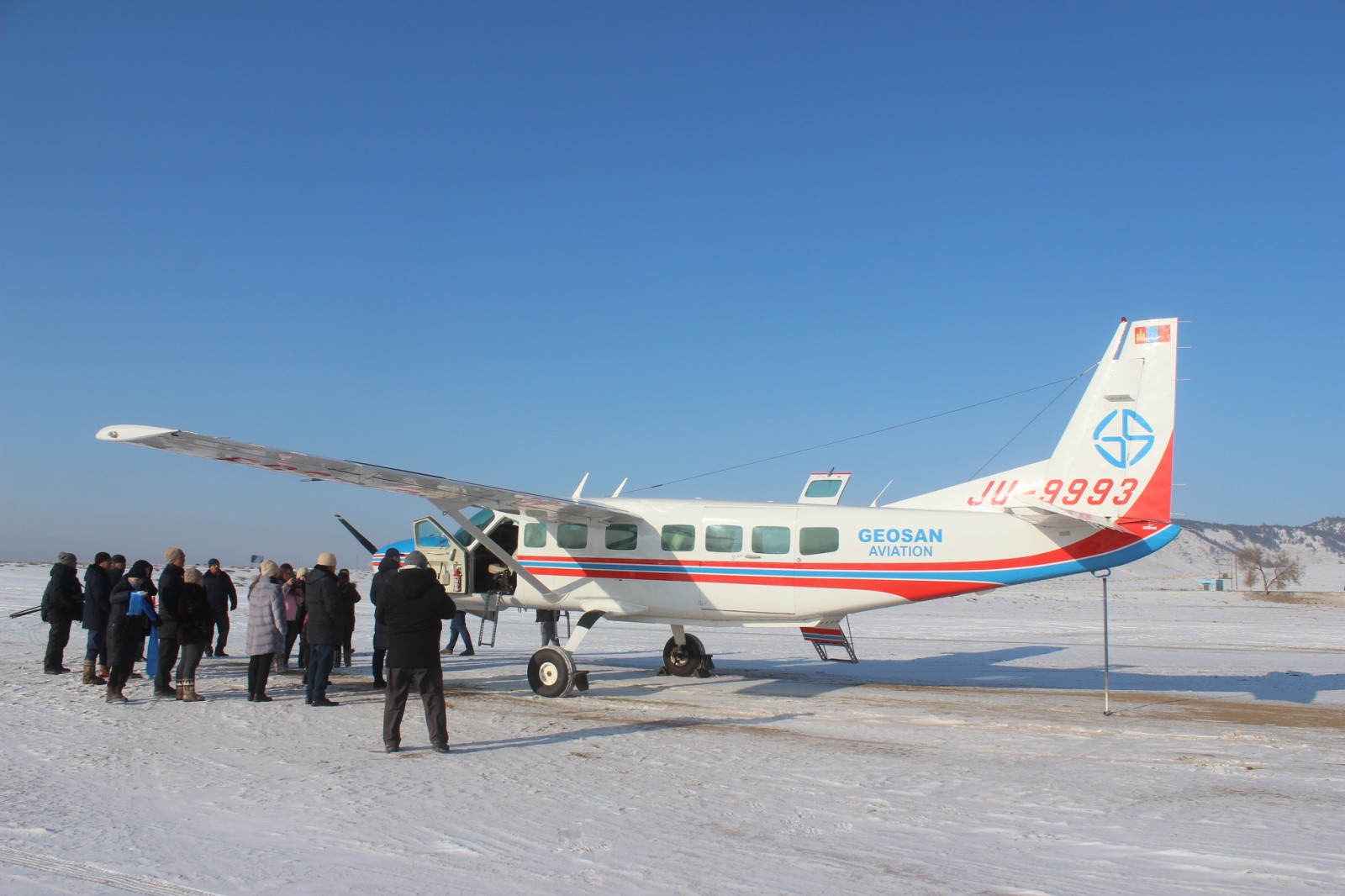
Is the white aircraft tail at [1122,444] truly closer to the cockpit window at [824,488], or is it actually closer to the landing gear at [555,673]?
the cockpit window at [824,488]

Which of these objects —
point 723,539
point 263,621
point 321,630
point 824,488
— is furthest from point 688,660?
point 263,621

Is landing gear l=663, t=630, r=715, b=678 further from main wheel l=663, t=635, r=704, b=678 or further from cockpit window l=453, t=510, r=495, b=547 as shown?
cockpit window l=453, t=510, r=495, b=547

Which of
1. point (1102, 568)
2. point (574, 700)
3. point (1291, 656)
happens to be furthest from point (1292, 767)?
point (1291, 656)

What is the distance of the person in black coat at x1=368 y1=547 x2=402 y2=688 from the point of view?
1245cm

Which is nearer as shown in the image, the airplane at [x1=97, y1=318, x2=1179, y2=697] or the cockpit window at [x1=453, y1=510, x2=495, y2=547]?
the airplane at [x1=97, y1=318, x2=1179, y2=697]

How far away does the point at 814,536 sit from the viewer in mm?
13617

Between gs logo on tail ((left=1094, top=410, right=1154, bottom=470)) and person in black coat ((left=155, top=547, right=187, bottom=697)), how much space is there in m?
12.6

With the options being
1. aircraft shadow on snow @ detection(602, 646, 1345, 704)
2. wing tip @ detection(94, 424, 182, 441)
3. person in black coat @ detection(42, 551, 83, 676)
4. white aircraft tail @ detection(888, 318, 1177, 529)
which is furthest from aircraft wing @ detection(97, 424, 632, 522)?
white aircraft tail @ detection(888, 318, 1177, 529)

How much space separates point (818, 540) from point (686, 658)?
3.82 metres

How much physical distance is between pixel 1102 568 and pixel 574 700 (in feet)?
24.7

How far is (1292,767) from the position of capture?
8648 mm

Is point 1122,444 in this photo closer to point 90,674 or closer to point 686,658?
point 686,658

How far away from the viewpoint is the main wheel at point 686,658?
15859 millimetres

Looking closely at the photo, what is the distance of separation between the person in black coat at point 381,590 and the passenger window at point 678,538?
13.0 feet
